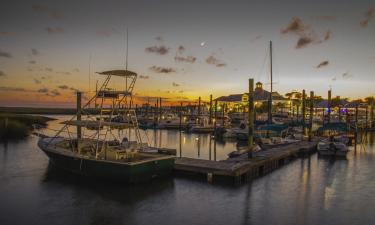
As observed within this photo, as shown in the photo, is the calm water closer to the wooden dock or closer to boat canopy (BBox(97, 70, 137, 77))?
the wooden dock

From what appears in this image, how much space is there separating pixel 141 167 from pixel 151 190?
1512 mm

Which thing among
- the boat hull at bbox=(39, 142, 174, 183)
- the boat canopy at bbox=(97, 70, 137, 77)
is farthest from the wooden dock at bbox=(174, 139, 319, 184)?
the boat canopy at bbox=(97, 70, 137, 77)

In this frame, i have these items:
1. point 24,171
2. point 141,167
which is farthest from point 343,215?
point 24,171

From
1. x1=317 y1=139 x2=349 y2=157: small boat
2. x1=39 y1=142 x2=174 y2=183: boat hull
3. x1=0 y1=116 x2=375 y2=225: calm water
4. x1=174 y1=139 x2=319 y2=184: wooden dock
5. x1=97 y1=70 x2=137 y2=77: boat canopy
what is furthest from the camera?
x1=317 y1=139 x2=349 y2=157: small boat

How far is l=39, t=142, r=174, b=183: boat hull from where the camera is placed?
17.4 metres

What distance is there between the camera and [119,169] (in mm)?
17359

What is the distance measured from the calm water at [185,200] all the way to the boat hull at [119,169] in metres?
0.54

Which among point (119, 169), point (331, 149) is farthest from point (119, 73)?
point (331, 149)

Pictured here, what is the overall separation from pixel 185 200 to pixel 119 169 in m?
4.39

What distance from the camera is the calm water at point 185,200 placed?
13.7 meters

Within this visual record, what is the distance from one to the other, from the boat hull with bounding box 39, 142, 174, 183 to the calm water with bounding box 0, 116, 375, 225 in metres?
0.54

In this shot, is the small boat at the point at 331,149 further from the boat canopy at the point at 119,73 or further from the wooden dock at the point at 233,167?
the boat canopy at the point at 119,73

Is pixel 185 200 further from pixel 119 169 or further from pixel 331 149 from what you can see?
pixel 331 149

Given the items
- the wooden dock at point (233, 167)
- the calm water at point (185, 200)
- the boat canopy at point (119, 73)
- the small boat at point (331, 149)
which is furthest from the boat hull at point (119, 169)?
the small boat at point (331, 149)
